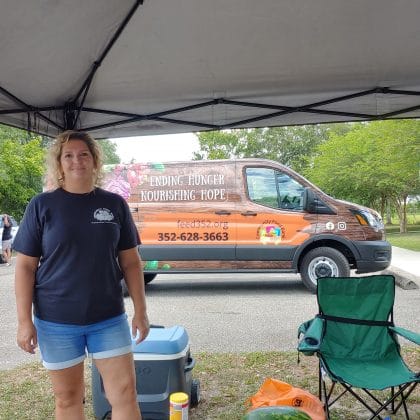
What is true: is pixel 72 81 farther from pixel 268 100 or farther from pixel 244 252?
pixel 244 252

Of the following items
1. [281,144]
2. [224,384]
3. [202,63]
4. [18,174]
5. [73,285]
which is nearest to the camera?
[73,285]

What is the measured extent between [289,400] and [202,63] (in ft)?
7.57

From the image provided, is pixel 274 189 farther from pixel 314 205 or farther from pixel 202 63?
pixel 202 63

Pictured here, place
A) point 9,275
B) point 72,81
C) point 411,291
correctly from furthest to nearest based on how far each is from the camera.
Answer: point 9,275, point 411,291, point 72,81

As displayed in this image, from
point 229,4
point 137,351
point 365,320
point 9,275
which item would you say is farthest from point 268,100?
point 9,275

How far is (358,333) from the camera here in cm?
349

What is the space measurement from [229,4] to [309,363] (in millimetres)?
3157

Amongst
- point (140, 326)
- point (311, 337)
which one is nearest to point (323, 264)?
point (311, 337)

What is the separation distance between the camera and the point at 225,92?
3.81 m

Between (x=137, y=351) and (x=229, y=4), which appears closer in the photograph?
(x=229, y=4)

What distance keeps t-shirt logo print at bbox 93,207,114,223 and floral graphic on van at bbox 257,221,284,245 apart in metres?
5.45

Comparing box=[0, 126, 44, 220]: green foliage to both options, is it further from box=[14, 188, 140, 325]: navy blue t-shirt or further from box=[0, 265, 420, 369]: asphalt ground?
box=[14, 188, 140, 325]: navy blue t-shirt

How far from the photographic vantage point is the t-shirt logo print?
2.21 metres

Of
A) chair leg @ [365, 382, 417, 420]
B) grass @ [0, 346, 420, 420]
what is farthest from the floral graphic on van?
chair leg @ [365, 382, 417, 420]
